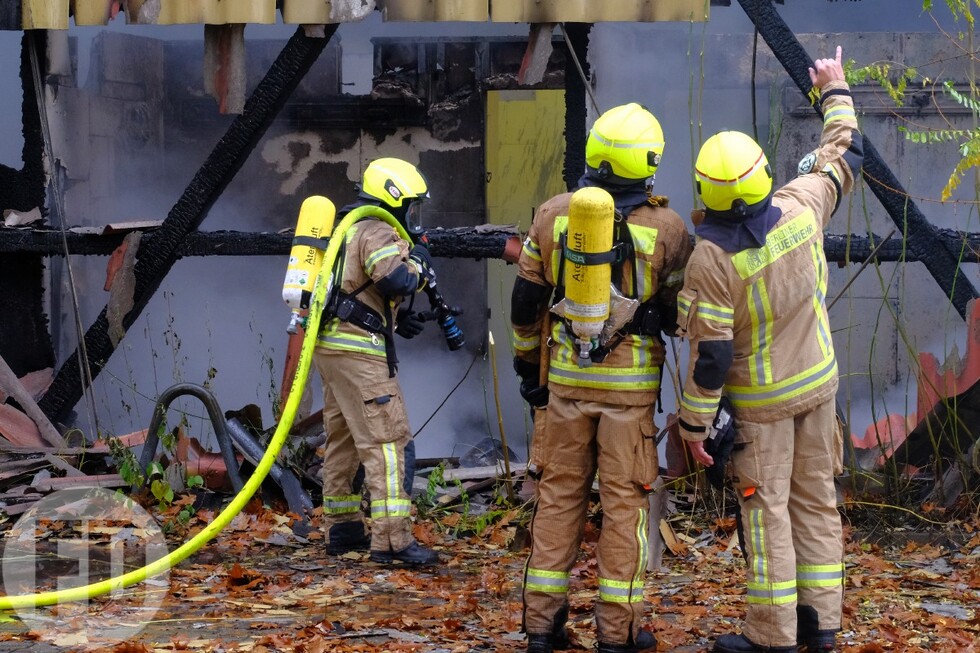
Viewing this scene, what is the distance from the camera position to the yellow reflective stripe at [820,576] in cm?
425

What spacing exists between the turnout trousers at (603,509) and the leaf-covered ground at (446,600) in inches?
11.4

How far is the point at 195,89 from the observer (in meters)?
10.7

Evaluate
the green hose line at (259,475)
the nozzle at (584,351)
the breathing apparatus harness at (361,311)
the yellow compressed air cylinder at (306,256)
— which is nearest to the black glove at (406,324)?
the breathing apparatus harness at (361,311)

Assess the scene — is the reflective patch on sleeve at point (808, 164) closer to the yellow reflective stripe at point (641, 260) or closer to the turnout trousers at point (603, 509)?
the yellow reflective stripe at point (641, 260)

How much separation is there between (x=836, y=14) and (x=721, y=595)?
661cm

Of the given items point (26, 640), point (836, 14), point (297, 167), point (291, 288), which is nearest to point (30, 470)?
point (291, 288)

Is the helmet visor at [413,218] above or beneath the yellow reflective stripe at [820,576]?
above

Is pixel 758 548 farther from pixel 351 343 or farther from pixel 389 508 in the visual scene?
pixel 351 343

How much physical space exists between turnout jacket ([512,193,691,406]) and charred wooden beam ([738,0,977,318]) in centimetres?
291

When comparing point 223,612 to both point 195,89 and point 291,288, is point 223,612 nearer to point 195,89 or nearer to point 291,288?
point 291,288

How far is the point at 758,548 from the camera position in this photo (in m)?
4.14

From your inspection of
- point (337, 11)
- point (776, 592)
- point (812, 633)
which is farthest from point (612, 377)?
point (337, 11)

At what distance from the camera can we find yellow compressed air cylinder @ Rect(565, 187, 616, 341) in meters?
3.96

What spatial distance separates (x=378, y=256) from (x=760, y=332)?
2152 mm
